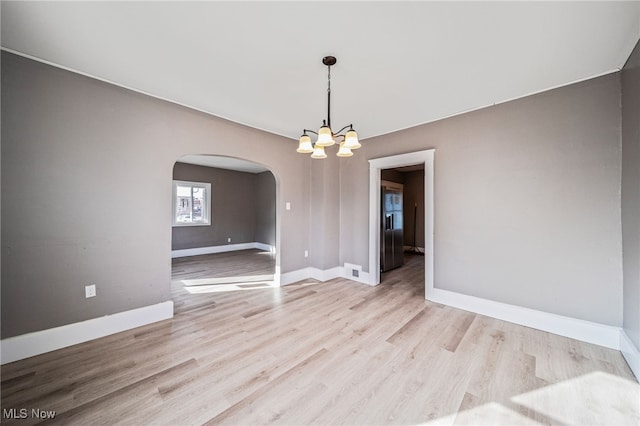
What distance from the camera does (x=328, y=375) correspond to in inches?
74.6

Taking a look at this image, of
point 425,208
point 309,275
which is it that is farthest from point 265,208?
point 425,208

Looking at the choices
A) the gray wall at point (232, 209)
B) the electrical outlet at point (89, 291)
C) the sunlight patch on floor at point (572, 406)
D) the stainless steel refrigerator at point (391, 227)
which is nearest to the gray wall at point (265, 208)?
the gray wall at point (232, 209)

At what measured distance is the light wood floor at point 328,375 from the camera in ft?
5.06

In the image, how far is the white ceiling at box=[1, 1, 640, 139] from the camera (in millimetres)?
1623

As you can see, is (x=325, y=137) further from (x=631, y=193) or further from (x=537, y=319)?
(x=537, y=319)

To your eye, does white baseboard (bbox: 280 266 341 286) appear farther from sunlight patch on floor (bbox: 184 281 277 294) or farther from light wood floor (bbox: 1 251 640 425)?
light wood floor (bbox: 1 251 640 425)

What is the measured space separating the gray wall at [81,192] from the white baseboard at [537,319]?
370 cm

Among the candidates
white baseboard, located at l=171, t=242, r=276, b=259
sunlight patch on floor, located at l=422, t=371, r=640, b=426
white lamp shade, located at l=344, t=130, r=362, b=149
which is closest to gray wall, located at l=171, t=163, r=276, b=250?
white baseboard, located at l=171, t=242, r=276, b=259

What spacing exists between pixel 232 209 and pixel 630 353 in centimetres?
819

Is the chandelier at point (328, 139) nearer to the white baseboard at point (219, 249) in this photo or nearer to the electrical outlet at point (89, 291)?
the electrical outlet at point (89, 291)

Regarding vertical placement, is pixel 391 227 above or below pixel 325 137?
below

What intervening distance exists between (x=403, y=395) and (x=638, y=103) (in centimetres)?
294

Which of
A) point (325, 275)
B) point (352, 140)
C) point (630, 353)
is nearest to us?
point (630, 353)

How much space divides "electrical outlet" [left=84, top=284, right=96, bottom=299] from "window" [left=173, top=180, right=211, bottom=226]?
4.60 m
